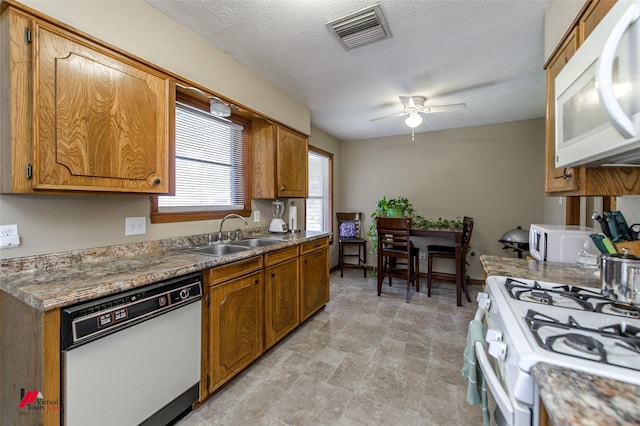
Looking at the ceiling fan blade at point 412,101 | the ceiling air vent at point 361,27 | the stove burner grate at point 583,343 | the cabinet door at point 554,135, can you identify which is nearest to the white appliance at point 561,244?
the cabinet door at point 554,135

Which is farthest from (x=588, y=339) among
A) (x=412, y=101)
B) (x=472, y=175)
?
(x=472, y=175)

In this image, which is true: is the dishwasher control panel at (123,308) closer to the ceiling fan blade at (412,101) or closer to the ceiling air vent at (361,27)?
the ceiling air vent at (361,27)

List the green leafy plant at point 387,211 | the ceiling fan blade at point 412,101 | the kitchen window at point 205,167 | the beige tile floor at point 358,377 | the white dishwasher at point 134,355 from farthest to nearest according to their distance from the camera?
the green leafy plant at point 387,211, the ceiling fan blade at point 412,101, the kitchen window at point 205,167, the beige tile floor at point 358,377, the white dishwasher at point 134,355

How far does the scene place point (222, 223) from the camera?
7.75ft

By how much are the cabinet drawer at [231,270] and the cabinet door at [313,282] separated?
676 millimetres

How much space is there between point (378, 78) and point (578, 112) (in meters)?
1.96

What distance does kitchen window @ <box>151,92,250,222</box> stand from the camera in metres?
2.11

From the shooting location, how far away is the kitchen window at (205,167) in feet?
6.91

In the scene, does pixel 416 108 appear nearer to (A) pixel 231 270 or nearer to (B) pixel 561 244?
(B) pixel 561 244

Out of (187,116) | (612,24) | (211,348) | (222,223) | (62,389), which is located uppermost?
(187,116)

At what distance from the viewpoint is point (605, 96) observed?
639mm

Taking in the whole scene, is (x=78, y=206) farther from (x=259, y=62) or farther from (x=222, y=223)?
(x=259, y=62)

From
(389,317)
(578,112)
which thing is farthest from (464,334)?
(578,112)

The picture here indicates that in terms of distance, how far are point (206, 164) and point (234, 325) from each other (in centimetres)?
140
